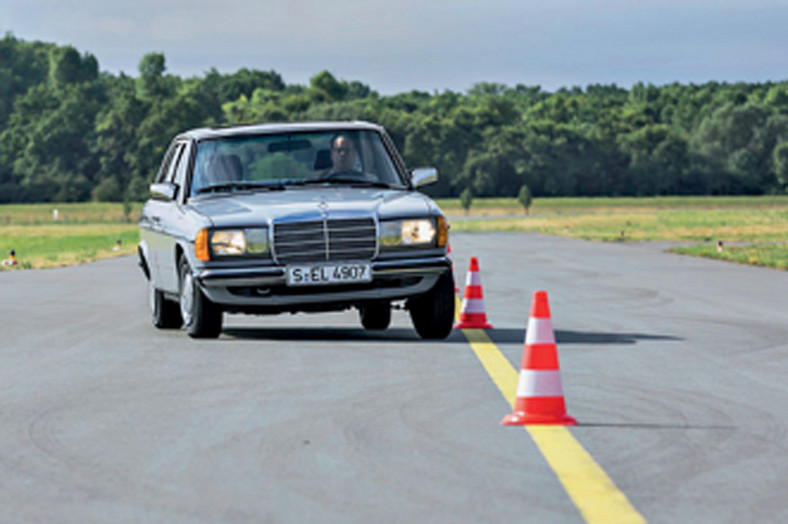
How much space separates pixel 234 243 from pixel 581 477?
5796 mm

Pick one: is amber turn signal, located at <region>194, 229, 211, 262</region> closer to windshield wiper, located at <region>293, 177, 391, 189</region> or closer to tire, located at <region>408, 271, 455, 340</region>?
windshield wiper, located at <region>293, 177, 391, 189</region>

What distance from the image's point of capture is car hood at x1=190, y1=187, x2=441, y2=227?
1126cm

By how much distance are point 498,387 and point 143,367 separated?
9.26ft

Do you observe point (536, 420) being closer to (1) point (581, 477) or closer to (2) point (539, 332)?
(2) point (539, 332)

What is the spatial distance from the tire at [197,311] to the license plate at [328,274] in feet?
2.78

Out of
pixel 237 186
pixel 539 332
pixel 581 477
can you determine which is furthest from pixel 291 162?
pixel 581 477

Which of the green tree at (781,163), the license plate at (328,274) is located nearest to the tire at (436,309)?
the license plate at (328,274)

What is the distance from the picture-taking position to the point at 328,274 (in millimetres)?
11164

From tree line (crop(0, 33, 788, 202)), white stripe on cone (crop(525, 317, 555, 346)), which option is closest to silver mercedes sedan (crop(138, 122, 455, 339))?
white stripe on cone (crop(525, 317, 555, 346))

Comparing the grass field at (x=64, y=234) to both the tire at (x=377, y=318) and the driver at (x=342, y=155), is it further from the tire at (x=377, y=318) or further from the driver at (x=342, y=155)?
the driver at (x=342, y=155)

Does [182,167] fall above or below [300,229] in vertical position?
above

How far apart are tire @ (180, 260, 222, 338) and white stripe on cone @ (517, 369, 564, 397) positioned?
15.0ft

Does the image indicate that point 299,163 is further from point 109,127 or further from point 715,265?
point 109,127

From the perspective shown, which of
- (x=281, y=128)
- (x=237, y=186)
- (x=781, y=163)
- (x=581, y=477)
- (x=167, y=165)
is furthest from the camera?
(x=781, y=163)
